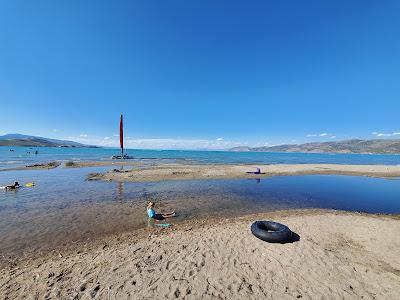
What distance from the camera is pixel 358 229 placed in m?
10.9

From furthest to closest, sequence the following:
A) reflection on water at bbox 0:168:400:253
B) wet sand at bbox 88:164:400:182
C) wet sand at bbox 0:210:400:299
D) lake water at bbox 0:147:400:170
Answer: lake water at bbox 0:147:400:170 < wet sand at bbox 88:164:400:182 < reflection on water at bbox 0:168:400:253 < wet sand at bbox 0:210:400:299

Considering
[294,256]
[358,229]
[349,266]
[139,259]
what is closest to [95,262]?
[139,259]

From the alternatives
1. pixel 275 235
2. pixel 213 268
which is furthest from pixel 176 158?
pixel 213 268

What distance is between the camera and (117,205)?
51.2 ft

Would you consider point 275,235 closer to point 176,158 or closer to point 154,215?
point 154,215

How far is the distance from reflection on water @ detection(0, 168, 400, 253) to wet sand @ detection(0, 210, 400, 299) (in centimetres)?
225

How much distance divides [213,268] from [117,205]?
1102cm

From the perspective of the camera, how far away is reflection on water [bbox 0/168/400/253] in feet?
34.9

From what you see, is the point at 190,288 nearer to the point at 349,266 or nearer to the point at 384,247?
the point at 349,266

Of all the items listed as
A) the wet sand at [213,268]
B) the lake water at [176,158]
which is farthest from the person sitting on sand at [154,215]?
the lake water at [176,158]

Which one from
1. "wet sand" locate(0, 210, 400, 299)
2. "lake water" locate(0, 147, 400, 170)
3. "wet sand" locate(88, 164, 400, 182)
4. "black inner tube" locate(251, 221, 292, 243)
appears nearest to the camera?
"wet sand" locate(0, 210, 400, 299)

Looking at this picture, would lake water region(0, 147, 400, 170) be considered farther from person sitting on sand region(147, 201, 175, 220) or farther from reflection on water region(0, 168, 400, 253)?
person sitting on sand region(147, 201, 175, 220)

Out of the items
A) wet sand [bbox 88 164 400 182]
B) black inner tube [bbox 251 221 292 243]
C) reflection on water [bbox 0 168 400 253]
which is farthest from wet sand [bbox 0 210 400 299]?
wet sand [bbox 88 164 400 182]

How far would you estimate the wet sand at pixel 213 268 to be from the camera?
5816 millimetres
